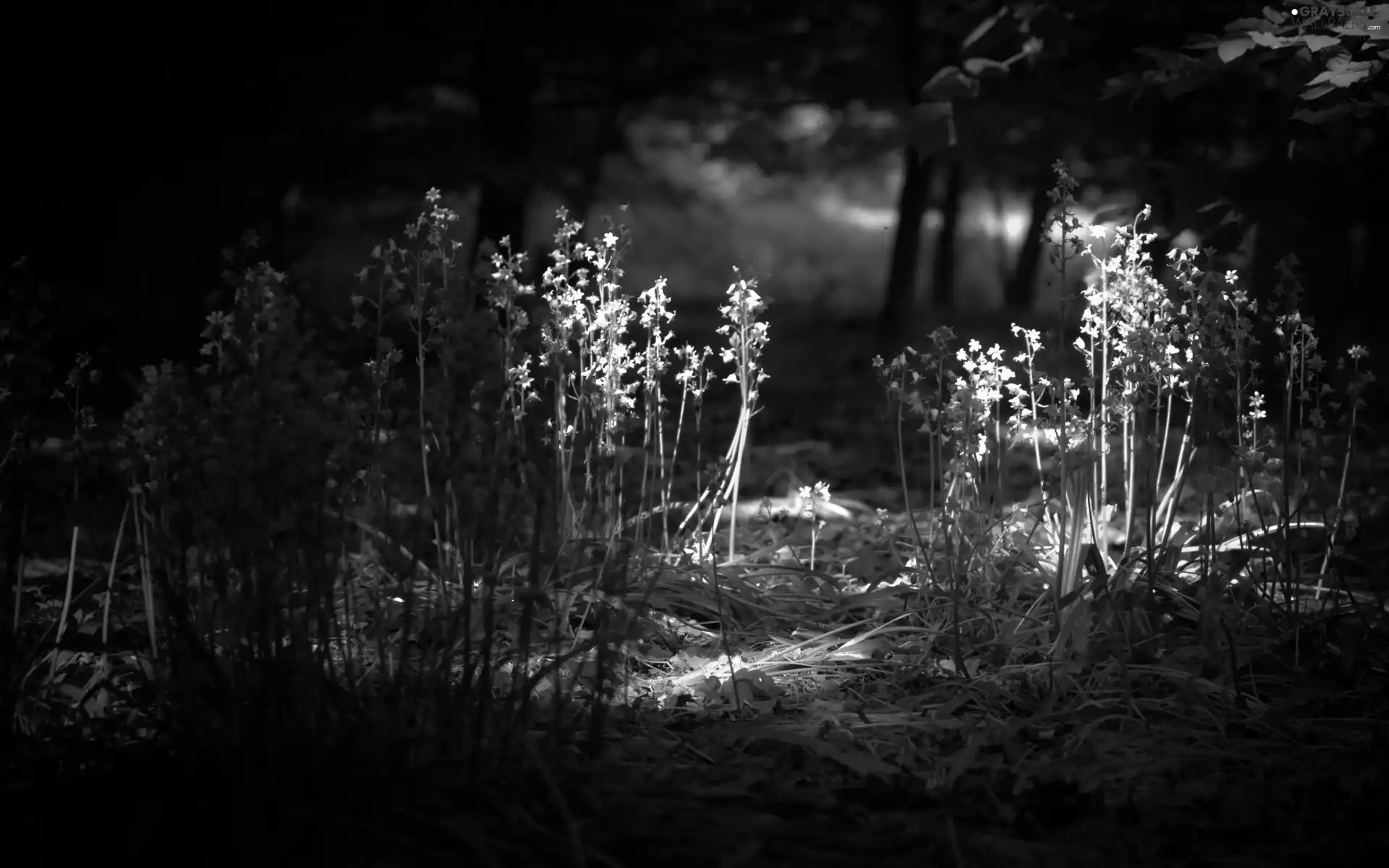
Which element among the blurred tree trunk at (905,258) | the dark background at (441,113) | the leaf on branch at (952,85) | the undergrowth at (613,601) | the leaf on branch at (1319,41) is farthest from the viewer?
the blurred tree trunk at (905,258)

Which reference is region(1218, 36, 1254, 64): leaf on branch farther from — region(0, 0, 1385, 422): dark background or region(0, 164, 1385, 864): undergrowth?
region(0, 0, 1385, 422): dark background

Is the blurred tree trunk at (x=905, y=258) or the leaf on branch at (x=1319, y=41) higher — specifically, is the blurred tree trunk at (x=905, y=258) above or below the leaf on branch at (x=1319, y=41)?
above

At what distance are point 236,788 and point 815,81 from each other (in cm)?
740

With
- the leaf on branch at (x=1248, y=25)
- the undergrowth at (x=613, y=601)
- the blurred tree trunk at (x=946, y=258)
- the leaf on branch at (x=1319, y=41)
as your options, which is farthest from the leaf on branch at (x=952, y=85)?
the blurred tree trunk at (x=946, y=258)

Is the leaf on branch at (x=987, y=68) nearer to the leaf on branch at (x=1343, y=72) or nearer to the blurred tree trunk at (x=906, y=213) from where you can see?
the leaf on branch at (x=1343, y=72)

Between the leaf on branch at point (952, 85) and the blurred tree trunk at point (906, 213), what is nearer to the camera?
the leaf on branch at point (952, 85)

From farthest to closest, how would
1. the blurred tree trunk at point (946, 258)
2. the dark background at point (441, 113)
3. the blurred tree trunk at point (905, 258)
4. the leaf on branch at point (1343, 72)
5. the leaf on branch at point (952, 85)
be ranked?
the blurred tree trunk at point (946, 258)
the blurred tree trunk at point (905, 258)
the dark background at point (441, 113)
the leaf on branch at point (952, 85)
the leaf on branch at point (1343, 72)

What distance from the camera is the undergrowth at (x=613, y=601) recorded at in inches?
87.0

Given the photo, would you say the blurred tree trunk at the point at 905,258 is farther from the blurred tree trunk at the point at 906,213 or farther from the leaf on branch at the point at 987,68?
the leaf on branch at the point at 987,68

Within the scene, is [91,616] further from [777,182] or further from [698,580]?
[777,182]

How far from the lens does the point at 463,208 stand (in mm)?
18062

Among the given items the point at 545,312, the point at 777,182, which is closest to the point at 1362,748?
the point at 545,312

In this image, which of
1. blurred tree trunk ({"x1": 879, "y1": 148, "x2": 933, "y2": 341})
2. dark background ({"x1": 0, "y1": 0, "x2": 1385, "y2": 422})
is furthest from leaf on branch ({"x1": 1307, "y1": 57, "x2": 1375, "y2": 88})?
blurred tree trunk ({"x1": 879, "y1": 148, "x2": 933, "y2": 341})

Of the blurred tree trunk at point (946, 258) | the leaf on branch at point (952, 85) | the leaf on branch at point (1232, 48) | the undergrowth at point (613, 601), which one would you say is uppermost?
the blurred tree trunk at point (946, 258)
